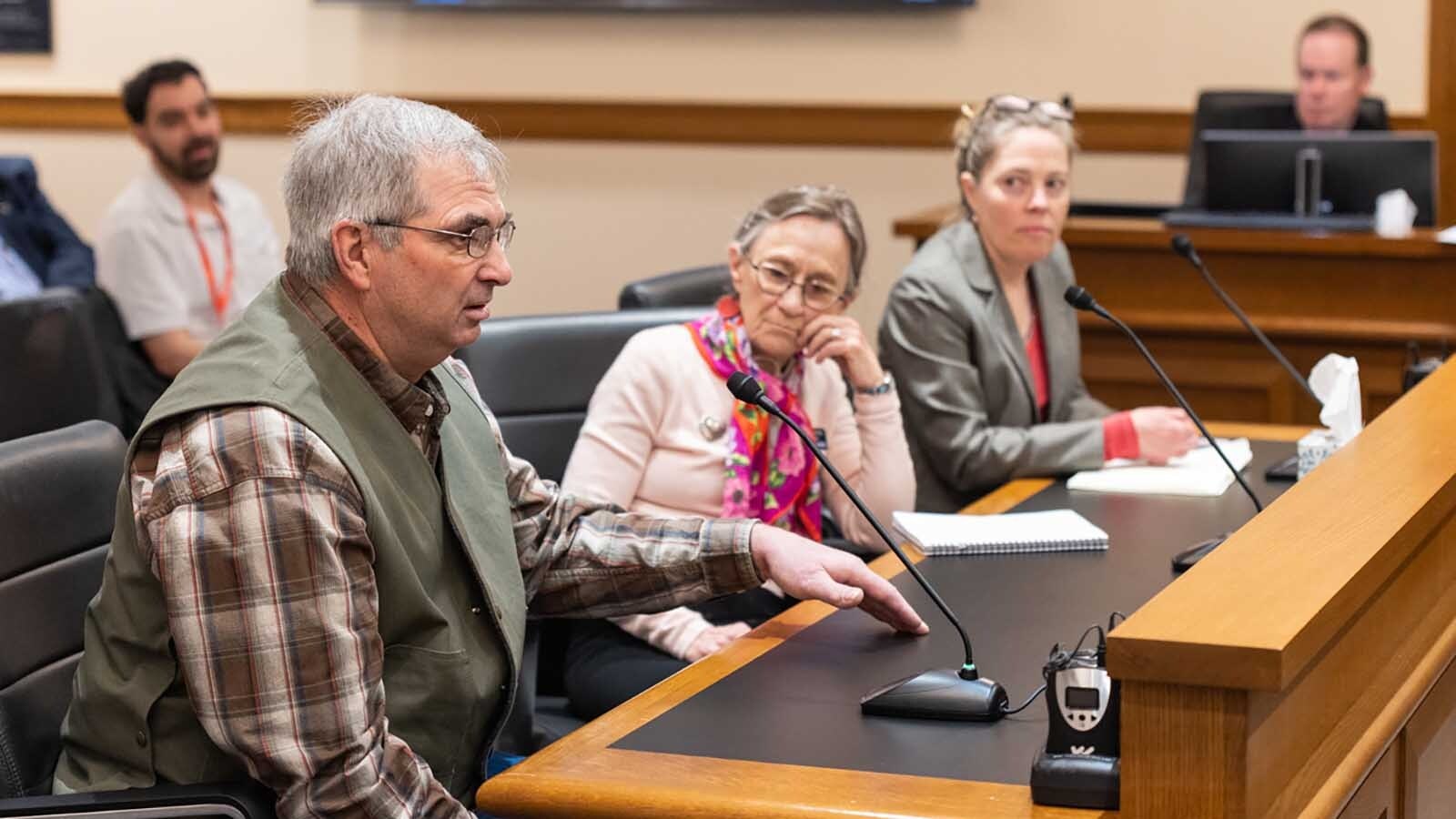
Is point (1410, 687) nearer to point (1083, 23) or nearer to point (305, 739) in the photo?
point (305, 739)

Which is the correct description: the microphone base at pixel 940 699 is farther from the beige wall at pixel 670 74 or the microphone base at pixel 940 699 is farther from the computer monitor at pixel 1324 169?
the beige wall at pixel 670 74

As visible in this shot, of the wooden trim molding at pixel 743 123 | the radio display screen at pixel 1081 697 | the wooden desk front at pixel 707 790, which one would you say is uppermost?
the wooden trim molding at pixel 743 123

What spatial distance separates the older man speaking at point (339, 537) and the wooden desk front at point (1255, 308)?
2.44m

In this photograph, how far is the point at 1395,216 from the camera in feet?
13.9

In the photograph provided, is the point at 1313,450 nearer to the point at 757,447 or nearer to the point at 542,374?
the point at 757,447

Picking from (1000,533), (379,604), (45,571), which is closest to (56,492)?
(45,571)

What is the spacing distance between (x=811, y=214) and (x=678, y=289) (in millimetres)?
696

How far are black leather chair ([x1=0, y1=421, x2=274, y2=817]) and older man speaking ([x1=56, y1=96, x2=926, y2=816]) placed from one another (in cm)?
6

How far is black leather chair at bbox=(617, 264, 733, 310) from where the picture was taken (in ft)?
10.5

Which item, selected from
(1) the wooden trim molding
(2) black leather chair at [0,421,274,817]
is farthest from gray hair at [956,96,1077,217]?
(1) the wooden trim molding

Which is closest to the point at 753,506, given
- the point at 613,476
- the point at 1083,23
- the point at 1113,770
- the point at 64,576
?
the point at 613,476

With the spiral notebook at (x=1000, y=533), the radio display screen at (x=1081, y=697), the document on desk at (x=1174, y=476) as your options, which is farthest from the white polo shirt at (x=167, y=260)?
the radio display screen at (x=1081, y=697)

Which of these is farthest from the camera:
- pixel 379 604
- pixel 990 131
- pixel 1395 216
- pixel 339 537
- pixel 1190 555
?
pixel 1395 216

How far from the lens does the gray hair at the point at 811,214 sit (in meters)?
2.62
